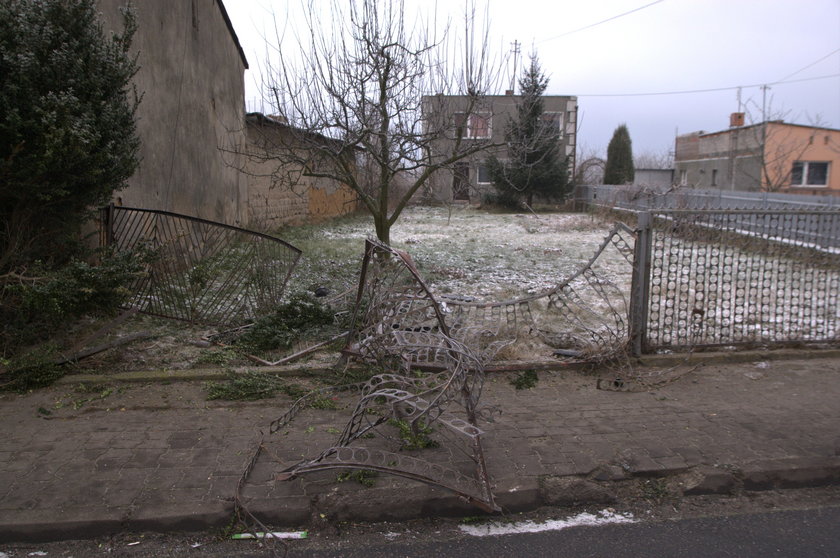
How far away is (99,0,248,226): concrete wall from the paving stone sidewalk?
13.0 ft

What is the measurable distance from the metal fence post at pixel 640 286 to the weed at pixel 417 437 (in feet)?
7.94

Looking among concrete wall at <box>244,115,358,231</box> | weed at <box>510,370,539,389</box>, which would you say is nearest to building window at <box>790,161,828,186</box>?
concrete wall at <box>244,115,358,231</box>

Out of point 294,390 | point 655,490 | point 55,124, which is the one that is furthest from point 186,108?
point 655,490

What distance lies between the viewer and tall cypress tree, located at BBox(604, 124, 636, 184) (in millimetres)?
34625

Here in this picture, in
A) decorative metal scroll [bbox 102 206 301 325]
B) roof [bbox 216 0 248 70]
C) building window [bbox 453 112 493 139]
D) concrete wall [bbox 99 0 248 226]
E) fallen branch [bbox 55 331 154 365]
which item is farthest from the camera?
roof [bbox 216 0 248 70]

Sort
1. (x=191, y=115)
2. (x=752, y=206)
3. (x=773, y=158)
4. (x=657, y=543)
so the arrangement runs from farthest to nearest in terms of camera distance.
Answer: (x=773, y=158)
(x=752, y=206)
(x=191, y=115)
(x=657, y=543)

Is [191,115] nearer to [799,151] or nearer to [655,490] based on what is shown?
[655,490]

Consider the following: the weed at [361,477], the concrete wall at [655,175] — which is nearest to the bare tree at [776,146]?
the concrete wall at [655,175]


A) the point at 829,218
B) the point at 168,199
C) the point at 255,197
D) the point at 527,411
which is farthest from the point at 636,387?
the point at 255,197

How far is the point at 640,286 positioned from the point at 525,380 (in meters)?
1.37

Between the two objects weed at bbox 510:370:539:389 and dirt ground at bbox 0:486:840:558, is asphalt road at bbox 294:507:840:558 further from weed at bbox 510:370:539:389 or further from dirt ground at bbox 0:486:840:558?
weed at bbox 510:370:539:389

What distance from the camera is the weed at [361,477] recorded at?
3498 millimetres

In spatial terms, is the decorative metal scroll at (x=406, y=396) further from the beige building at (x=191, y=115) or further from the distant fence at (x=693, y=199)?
the distant fence at (x=693, y=199)

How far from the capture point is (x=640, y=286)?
550cm
